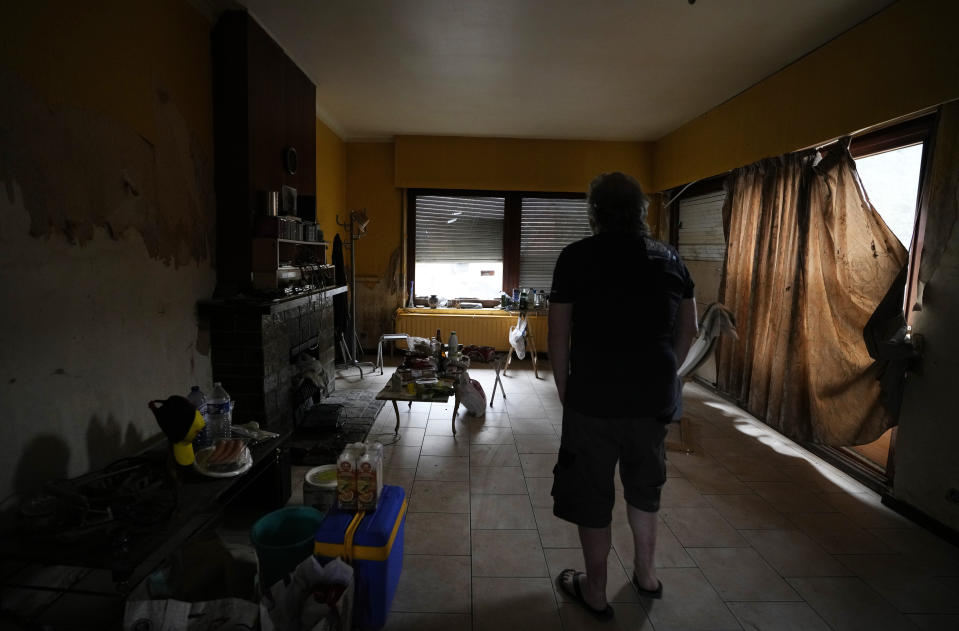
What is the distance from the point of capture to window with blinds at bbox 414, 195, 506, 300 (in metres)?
6.48

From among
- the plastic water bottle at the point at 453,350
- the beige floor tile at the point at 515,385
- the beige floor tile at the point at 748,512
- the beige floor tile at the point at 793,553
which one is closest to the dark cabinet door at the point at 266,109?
the plastic water bottle at the point at 453,350

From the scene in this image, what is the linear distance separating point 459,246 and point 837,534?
5037mm

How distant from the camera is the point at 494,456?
329 centimetres

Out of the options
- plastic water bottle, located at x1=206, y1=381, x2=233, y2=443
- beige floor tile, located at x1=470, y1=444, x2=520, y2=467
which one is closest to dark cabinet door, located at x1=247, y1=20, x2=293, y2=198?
plastic water bottle, located at x1=206, y1=381, x2=233, y2=443

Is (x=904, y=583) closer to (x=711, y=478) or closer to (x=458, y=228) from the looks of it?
(x=711, y=478)

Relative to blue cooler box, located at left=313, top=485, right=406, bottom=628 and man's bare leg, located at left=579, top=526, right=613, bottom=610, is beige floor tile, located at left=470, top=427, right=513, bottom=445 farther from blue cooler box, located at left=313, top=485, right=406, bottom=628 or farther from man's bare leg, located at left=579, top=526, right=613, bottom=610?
blue cooler box, located at left=313, top=485, right=406, bottom=628

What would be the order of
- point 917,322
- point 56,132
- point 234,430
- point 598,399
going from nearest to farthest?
point 598,399 → point 56,132 → point 234,430 → point 917,322

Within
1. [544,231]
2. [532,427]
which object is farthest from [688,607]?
[544,231]

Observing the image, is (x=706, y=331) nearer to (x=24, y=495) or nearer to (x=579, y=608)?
(x=579, y=608)

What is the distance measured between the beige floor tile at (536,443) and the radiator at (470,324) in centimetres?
258

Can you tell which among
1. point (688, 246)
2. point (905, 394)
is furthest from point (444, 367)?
point (688, 246)

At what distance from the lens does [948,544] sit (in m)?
2.36

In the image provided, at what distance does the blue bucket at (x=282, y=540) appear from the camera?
5.88 ft

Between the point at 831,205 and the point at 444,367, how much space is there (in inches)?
114
